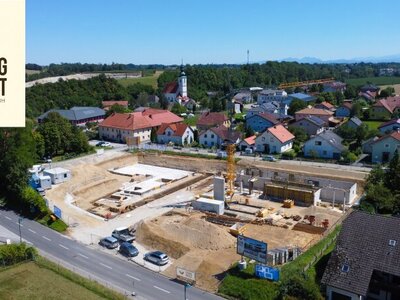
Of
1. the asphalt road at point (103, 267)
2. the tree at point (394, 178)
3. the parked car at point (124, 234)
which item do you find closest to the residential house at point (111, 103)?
the asphalt road at point (103, 267)

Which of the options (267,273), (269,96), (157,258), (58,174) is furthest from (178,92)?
(267,273)

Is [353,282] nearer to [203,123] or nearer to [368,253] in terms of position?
[368,253]

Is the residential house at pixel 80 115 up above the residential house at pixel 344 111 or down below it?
below

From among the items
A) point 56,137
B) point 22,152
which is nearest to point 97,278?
point 22,152

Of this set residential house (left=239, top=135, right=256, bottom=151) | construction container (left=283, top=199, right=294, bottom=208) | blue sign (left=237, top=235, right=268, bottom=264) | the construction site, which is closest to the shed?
the construction site

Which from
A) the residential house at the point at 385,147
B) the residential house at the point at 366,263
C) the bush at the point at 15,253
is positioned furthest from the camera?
the residential house at the point at 385,147

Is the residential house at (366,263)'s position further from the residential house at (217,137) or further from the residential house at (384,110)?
the residential house at (384,110)

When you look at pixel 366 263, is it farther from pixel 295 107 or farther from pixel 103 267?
pixel 295 107
